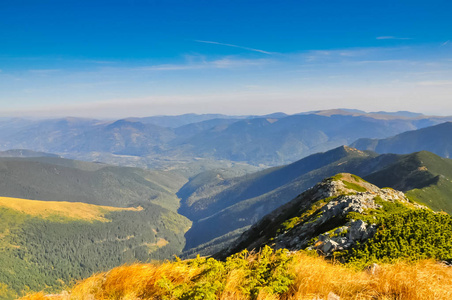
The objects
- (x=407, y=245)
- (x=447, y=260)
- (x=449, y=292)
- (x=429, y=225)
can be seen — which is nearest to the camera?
(x=449, y=292)

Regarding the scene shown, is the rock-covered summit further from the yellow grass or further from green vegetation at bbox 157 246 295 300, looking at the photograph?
green vegetation at bbox 157 246 295 300

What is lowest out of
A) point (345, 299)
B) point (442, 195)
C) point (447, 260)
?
point (442, 195)

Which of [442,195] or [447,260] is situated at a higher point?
[447,260]

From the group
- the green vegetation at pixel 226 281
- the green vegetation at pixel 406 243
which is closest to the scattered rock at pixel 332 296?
the green vegetation at pixel 226 281

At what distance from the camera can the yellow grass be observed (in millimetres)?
8211

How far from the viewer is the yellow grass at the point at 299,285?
821 centimetres

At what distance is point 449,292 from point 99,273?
39.7ft

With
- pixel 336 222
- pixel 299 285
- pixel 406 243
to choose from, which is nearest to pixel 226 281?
pixel 299 285

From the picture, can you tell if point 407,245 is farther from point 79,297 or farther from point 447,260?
point 79,297

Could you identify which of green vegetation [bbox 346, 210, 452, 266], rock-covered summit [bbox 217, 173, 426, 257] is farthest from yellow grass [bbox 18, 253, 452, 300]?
rock-covered summit [bbox 217, 173, 426, 257]

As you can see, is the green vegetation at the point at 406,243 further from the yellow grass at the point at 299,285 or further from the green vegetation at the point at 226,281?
the green vegetation at the point at 226,281

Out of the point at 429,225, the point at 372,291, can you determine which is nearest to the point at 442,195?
the point at 429,225

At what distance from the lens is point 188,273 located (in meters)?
9.66

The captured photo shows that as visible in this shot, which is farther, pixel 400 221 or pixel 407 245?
pixel 400 221
